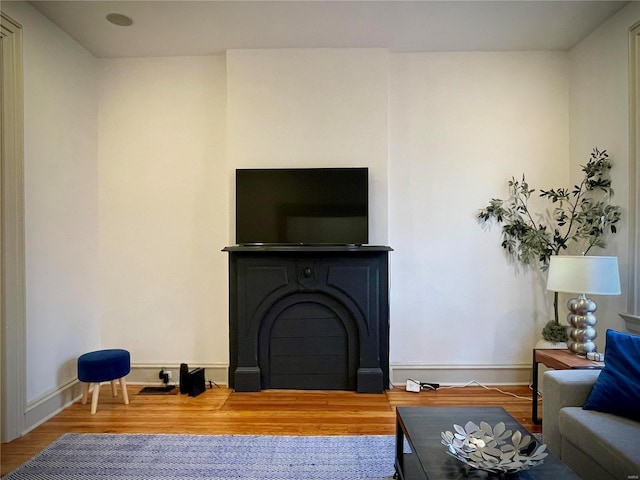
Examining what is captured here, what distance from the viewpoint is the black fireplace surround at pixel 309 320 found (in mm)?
3230

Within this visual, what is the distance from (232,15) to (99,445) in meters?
3.16

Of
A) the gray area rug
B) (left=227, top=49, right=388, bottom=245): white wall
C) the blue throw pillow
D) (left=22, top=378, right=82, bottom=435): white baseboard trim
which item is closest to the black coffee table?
the gray area rug

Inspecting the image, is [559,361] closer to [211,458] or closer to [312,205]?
[312,205]

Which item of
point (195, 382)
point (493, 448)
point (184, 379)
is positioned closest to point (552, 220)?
point (493, 448)

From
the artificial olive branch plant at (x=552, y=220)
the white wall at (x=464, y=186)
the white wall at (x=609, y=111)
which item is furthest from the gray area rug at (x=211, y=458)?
the white wall at (x=609, y=111)

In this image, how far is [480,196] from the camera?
11.2 feet

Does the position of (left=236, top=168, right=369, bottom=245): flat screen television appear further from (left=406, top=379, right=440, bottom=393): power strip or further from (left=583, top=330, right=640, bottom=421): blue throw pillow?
(left=583, top=330, right=640, bottom=421): blue throw pillow

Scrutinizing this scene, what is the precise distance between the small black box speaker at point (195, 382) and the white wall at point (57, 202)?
97 centimetres

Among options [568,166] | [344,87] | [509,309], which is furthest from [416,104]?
[509,309]

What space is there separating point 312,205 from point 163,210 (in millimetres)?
1435

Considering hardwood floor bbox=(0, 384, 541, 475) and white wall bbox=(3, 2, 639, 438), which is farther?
white wall bbox=(3, 2, 639, 438)

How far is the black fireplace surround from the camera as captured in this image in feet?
10.6

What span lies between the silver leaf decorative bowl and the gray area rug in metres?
0.74

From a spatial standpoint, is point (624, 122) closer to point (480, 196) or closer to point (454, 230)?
point (480, 196)
